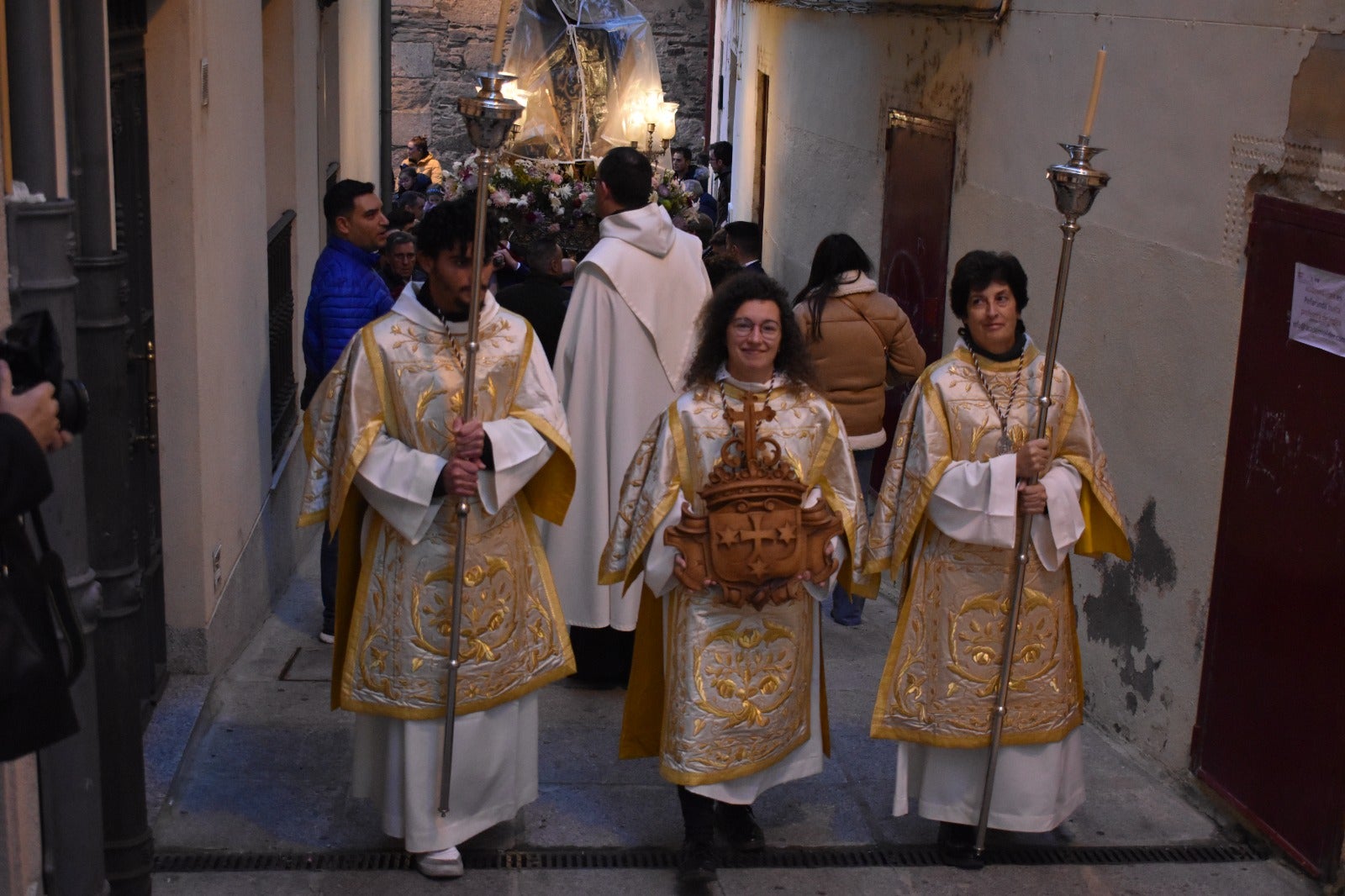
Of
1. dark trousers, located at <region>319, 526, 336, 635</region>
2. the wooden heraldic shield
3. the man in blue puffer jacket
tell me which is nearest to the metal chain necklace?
Result: the wooden heraldic shield

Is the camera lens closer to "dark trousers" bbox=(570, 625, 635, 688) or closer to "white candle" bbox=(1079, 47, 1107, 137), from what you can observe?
"white candle" bbox=(1079, 47, 1107, 137)

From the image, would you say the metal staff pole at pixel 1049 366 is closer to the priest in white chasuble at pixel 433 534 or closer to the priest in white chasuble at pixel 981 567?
the priest in white chasuble at pixel 981 567

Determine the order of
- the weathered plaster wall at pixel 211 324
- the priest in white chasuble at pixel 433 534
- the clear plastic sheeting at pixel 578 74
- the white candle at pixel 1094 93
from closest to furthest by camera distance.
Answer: the white candle at pixel 1094 93, the priest in white chasuble at pixel 433 534, the weathered plaster wall at pixel 211 324, the clear plastic sheeting at pixel 578 74

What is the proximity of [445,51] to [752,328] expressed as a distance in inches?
800

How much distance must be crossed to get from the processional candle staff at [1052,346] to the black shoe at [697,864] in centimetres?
78

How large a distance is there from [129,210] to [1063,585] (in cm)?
315

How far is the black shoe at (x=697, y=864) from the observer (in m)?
4.72

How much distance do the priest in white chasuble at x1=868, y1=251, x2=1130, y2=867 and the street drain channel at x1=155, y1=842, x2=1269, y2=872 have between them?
5.9 inches

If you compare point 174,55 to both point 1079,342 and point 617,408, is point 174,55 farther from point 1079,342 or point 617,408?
point 1079,342

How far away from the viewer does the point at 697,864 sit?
4.73 m

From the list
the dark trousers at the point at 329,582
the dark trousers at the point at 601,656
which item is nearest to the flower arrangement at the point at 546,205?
the dark trousers at the point at 329,582

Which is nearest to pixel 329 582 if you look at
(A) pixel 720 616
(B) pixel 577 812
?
(B) pixel 577 812

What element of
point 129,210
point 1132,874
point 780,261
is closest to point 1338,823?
point 1132,874

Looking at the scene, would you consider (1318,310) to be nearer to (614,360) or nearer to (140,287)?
(614,360)
